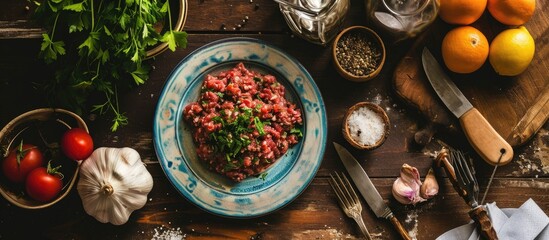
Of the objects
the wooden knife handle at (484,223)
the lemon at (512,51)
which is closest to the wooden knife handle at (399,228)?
the wooden knife handle at (484,223)

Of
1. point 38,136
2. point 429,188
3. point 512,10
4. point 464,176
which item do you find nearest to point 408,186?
point 429,188

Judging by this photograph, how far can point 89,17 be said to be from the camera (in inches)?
59.6

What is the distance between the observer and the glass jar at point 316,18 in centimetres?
166

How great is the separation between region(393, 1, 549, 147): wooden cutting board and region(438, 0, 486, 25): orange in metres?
0.07

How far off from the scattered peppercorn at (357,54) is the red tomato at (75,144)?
828 mm

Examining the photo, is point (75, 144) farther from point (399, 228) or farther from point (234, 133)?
point (399, 228)

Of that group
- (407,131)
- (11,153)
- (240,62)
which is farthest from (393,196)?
(11,153)

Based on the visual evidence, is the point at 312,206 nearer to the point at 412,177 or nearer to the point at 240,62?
the point at 412,177

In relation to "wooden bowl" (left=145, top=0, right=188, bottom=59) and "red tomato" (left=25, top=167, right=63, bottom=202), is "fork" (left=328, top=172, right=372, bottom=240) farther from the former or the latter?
"red tomato" (left=25, top=167, right=63, bottom=202)

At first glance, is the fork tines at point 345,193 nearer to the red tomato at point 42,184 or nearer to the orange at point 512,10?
the orange at point 512,10

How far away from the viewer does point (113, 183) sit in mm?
1631

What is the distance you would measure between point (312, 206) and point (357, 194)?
154mm

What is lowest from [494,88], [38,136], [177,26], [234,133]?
[38,136]

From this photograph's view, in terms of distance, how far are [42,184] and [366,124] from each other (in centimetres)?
101
